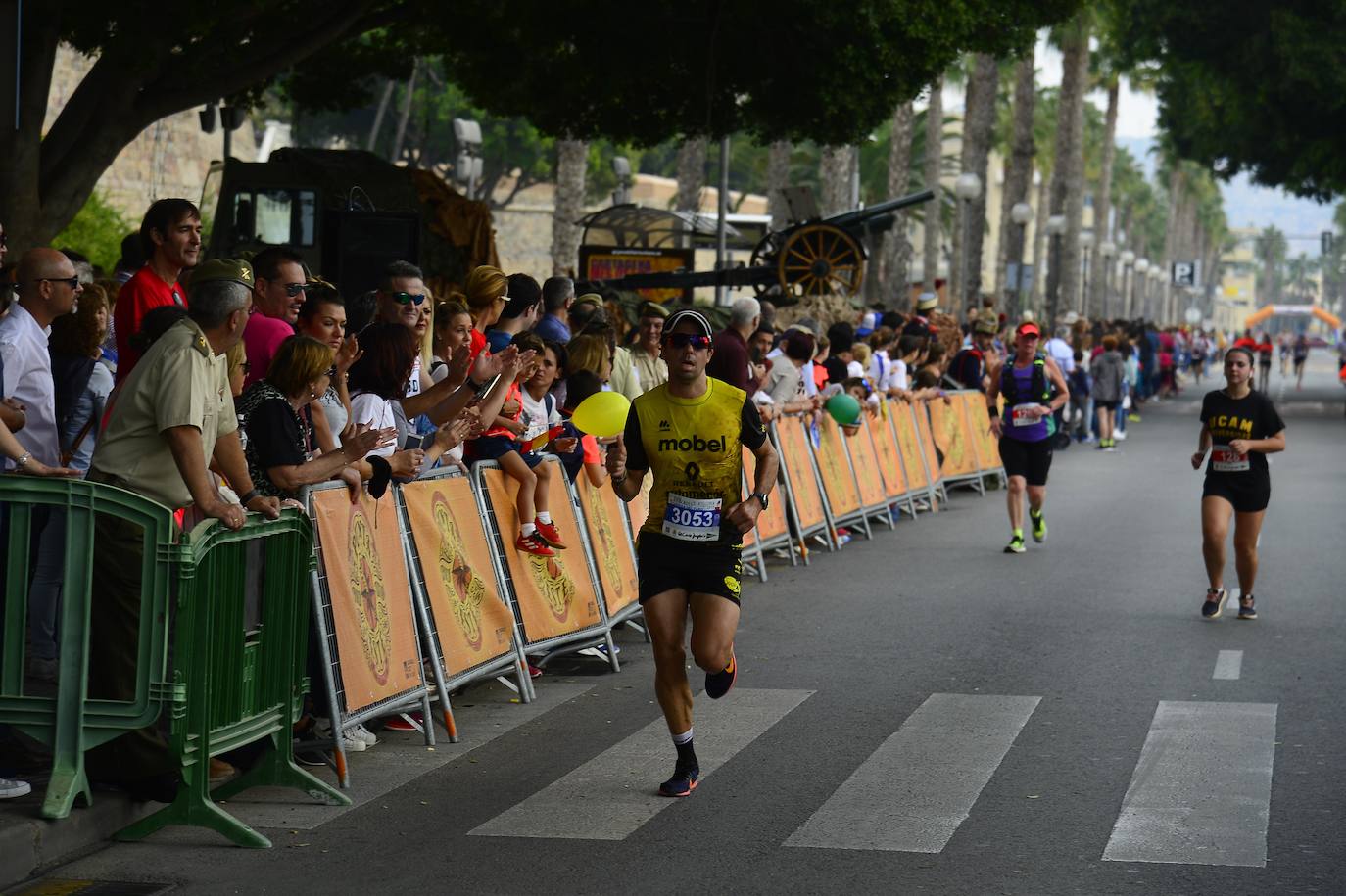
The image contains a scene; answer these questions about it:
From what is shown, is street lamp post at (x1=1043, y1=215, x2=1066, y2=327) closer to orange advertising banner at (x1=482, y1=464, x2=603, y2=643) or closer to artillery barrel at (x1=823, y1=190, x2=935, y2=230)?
artillery barrel at (x1=823, y1=190, x2=935, y2=230)

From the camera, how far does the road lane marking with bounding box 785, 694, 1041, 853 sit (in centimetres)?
683

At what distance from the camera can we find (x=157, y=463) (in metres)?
6.98

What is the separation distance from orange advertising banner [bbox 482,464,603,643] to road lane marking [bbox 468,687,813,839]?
0.99 metres

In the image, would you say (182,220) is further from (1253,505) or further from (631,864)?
(1253,505)

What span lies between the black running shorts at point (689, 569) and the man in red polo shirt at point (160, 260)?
2.49 metres

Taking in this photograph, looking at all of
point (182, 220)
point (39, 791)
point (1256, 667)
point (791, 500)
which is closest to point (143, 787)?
point (39, 791)

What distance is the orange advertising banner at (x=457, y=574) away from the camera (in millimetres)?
8672

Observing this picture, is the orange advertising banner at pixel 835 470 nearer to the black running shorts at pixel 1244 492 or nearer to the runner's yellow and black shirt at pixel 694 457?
the black running shorts at pixel 1244 492

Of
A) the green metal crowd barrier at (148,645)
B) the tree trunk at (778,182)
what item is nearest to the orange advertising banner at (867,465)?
the green metal crowd barrier at (148,645)

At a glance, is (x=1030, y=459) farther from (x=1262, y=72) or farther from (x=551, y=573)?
(x=1262, y=72)

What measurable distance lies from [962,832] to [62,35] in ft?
43.6

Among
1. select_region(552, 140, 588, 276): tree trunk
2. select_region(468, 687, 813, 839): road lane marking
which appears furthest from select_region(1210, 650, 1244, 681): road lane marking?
select_region(552, 140, 588, 276): tree trunk

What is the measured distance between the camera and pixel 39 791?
270 inches

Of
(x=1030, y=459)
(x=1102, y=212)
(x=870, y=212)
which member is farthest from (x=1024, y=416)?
(x=1102, y=212)
